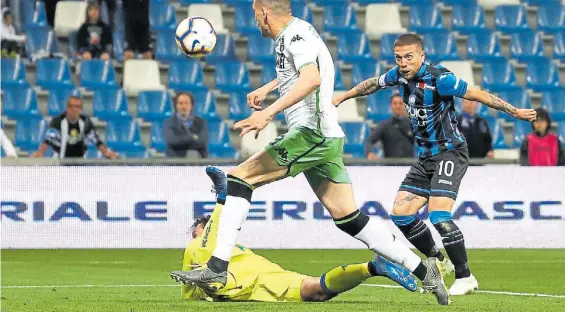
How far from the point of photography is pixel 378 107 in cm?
2081

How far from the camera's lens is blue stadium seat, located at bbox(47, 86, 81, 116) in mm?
19812

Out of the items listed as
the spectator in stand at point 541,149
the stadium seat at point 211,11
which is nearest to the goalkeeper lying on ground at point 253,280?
the spectator in stand at point 541,149

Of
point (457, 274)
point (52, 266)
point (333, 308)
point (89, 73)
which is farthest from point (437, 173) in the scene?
point (89, 73)

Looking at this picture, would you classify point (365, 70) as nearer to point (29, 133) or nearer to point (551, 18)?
point (551, 18)

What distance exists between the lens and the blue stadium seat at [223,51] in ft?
70.6

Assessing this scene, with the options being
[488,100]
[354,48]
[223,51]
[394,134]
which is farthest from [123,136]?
[488,100]

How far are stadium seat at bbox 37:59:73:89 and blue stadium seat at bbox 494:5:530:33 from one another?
760 cm

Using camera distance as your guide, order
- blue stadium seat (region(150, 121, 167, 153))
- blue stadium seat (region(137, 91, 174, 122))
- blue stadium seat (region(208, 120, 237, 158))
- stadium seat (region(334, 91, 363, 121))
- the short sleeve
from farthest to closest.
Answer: stadium seat (region(334, 91, 363, 121)), blue stadium seat (region(137, 91, 174, 122)), blue stadium seat (region(208, 120, 237, 158)), blue stadium seat (region(150, 121, 167, 153)), the short sleeve

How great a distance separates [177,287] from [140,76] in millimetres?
9868

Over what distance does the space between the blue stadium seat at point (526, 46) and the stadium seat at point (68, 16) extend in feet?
24.3

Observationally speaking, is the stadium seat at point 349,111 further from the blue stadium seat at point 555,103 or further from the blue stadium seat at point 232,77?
the blue stadium seat at point 555,103

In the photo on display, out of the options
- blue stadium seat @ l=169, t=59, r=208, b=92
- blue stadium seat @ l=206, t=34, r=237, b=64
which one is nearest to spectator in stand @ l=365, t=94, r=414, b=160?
blue stadium seat @ l=169, t=59, r=208, b=92

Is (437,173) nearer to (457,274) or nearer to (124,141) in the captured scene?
(457,274)

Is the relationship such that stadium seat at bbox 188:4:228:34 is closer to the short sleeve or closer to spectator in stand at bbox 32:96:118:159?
spectator in stand at bbox 32:96:118:159
